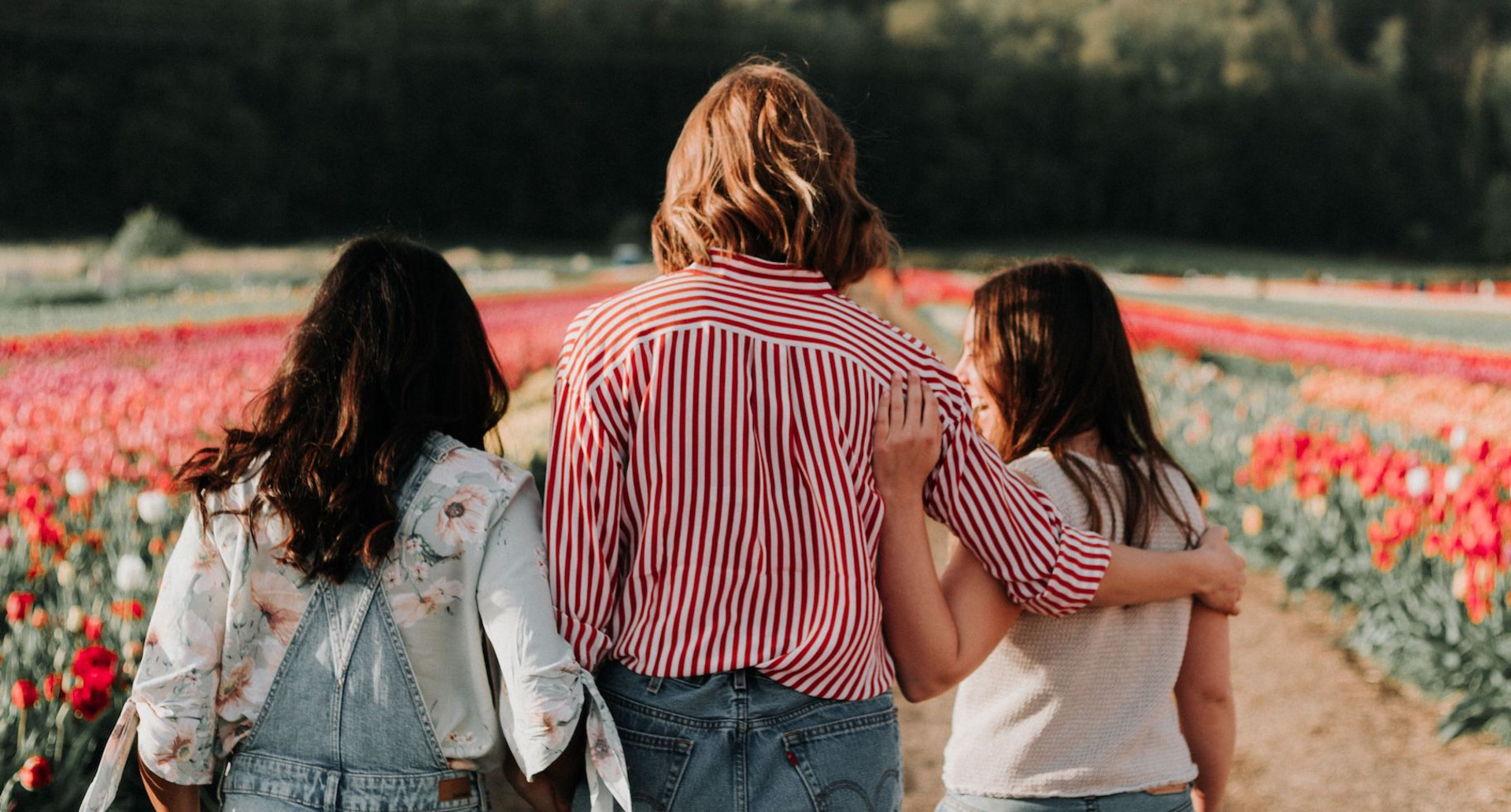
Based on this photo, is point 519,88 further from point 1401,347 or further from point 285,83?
point 1401,347

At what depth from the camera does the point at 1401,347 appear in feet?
31.8

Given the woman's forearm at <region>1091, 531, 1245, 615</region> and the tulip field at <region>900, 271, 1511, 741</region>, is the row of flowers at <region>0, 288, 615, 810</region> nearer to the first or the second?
the woman's forearm at <region>1091, 531, 1245, 615</region>

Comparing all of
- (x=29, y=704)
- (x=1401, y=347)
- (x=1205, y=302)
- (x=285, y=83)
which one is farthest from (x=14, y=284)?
(x=285, y=83)

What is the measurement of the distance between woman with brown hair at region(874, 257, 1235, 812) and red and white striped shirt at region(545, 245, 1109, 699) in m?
0.15

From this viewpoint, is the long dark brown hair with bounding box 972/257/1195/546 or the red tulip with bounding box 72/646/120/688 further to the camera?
the red tulip with bounding box 72/646/120/688

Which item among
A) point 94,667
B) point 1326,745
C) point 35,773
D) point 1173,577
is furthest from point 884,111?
point 1173,577

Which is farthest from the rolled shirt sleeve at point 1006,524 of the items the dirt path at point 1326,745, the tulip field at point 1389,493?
the dirt path at point 1326,745

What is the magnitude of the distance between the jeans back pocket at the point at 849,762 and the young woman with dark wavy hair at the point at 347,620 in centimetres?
27

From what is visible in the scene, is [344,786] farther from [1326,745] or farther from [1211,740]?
[1326,745]

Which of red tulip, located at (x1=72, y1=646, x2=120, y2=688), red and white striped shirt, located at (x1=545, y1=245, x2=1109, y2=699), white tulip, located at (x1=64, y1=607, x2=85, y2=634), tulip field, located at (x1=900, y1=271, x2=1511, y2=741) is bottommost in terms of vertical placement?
tulip field, located at (x1=900, y1=271, x2=1511, y2=741)

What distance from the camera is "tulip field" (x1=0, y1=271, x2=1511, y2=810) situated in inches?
102

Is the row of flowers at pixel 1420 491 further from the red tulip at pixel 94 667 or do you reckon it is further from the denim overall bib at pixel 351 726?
the red tulip at pixel 94 667

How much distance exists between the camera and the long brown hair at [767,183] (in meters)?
1.46

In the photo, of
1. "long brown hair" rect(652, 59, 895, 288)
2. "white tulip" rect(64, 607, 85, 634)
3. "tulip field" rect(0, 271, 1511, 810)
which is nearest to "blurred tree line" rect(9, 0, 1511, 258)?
"tulip field" rect(0, 271, 1511, 810)
